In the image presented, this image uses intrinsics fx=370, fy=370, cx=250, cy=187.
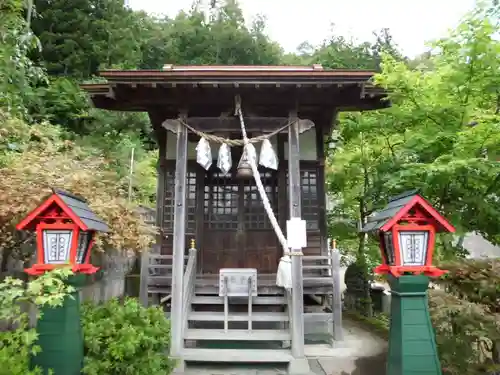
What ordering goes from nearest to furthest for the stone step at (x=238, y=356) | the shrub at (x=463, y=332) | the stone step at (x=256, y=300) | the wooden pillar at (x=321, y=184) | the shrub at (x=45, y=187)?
the shrub at (x=463, y=332) < the shrub at (x=45, y=187) < the stone step at (x=238, y=356) < the stone step at (x=256, y=300) < the wooden pillar at (x=321, y=184)

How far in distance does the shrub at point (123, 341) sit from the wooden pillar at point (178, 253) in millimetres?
1245

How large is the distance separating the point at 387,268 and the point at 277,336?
3.56 meters

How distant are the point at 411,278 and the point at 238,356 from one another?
3953 mm

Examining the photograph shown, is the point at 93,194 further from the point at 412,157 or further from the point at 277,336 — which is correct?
the point at 412,157

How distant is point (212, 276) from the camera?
30.5 ft

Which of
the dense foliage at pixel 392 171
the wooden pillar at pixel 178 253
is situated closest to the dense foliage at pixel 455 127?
the dense foliage at pixel 392 171

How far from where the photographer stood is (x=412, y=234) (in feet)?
13.9

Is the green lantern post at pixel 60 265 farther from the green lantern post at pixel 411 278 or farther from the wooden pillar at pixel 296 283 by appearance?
the green lantern post at pixel 411 278

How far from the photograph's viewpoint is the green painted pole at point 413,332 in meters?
4.03

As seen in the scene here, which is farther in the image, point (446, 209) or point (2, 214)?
point (446, 209)

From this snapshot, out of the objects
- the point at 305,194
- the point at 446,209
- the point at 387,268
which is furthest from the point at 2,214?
the point at 446,209

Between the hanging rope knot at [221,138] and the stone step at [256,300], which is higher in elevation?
the hanging rope knot at [221,138]

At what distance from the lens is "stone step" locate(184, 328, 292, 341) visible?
705cm

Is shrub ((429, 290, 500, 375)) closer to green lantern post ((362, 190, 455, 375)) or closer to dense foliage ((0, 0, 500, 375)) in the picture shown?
dense foliage ((0, 0, 500, 375))
